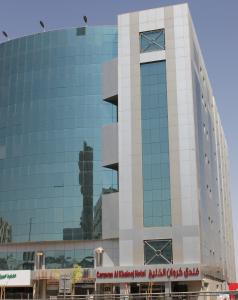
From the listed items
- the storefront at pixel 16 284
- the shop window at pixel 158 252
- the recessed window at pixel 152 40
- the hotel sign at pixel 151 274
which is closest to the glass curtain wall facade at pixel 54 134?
the storefront at pixel 16 284

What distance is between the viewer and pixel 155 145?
7306cm

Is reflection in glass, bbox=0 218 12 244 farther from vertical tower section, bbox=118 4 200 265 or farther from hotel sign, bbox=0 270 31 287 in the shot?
vertical tower section, bbox=118 4 200 265

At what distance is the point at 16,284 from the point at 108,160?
2239 centimetres

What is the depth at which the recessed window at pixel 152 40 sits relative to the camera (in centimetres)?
7669

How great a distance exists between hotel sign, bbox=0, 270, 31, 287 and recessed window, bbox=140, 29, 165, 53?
3730cm

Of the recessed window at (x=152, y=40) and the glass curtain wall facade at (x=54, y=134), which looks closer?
the glass curtain wall facade at (x=54, y=134)

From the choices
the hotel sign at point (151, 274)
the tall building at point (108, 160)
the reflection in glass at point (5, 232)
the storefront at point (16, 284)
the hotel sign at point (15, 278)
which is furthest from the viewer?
the reflection in glass at point (5, 232)

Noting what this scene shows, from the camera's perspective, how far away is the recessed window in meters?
76.7

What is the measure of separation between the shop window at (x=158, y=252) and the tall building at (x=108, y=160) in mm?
138

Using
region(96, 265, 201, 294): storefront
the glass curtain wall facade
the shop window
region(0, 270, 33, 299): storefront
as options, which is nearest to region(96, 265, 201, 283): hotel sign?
region(96, 265, 201, 294): storefront

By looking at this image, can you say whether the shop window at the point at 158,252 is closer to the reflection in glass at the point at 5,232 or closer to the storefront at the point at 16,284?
the storefront at the point at 16,284

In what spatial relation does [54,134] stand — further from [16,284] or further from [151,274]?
[151,274]

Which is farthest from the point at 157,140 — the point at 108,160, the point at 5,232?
the point at 5,232

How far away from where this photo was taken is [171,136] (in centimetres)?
7262
